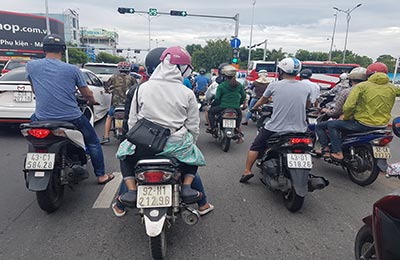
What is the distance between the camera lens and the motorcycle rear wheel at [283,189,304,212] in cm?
330

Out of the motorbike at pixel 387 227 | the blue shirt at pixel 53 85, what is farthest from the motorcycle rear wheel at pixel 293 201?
the blue shirt at pixel 53 85

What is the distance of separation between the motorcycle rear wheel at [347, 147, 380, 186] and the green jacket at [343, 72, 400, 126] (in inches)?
16.7

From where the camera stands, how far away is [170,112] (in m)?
2.61

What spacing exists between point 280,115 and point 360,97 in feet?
4.76

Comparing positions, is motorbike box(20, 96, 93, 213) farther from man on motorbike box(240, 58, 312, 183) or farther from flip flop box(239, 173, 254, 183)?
man on motorbike box(240, 58, 312, 183)

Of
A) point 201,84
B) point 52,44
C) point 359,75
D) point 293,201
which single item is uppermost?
point 52,44

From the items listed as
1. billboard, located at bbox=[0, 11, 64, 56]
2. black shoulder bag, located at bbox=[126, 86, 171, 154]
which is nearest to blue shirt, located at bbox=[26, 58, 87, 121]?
black shoulder bag, located at bbox=[126, 86, 171, 154]

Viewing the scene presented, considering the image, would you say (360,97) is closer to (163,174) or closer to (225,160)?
(225,160)

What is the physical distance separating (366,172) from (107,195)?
376 cm

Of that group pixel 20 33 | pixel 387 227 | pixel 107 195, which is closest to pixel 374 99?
pixel 387 227

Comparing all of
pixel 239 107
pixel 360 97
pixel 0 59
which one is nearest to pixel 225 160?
pixel 239 107

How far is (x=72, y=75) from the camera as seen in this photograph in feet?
10.9

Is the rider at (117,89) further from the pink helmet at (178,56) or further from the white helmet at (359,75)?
the white helmet at (359,75)

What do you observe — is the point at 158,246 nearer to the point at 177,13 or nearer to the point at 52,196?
the point at 52,196
